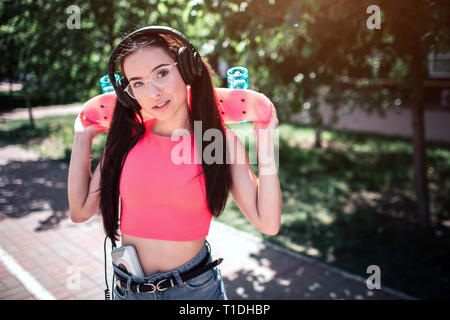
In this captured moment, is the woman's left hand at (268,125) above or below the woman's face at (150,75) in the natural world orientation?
below

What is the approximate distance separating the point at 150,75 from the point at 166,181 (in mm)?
469

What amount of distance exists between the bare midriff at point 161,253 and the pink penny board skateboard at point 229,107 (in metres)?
0.62

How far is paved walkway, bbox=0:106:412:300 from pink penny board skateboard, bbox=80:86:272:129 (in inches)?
96.8

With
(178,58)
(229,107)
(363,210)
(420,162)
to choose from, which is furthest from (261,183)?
(363,210)

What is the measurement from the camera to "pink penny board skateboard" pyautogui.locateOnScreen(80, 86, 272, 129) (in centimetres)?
153

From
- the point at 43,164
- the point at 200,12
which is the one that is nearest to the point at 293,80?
the point at 200,12

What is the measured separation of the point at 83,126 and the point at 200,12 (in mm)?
2060

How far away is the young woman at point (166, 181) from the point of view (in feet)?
5.04

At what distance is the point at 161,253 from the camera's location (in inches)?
63.5

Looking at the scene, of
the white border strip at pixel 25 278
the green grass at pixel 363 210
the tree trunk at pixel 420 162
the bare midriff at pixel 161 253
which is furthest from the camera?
the tree trunk at pixel 420 162

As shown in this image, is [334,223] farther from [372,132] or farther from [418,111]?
[372,132]

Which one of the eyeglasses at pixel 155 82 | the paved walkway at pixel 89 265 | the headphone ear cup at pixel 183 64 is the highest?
the headphone ear cup at pixel 183 64

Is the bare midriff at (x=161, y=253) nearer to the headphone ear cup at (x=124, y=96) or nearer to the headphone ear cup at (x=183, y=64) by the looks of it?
the headphone ear cup at (x=124, y=96)

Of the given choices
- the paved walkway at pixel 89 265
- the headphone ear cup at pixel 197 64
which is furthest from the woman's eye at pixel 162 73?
the paved walkway at pixel 89 265
